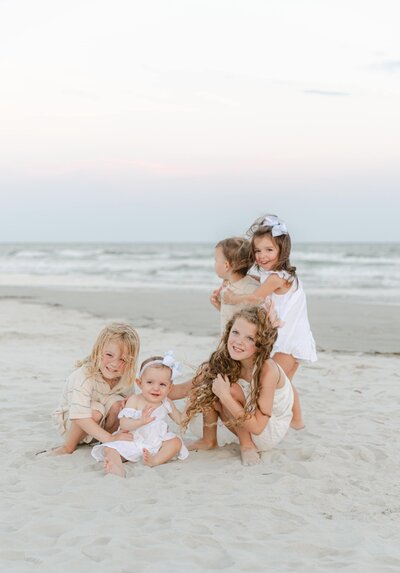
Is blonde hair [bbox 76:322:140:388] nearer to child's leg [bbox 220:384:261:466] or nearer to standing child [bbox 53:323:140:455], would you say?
standing child [bbox 53:323:140:455]

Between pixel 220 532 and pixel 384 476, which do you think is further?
pixel 384 476

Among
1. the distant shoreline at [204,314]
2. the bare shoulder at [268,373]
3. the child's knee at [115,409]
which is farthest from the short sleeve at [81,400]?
the distant shoreline at [204,314]

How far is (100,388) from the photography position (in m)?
4.44

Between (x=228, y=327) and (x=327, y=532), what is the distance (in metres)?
1.59

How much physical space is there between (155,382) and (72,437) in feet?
2.11

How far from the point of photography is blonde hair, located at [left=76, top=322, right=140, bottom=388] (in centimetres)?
438

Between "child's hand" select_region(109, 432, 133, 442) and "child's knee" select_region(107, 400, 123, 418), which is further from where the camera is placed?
"child's knee" select_region(107, 400, 123, 418)

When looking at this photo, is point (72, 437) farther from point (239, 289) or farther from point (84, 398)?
point (239, 289)

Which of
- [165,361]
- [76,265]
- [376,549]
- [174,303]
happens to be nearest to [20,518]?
[165,361]

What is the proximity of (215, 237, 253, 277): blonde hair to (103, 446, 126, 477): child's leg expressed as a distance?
5.39 feet

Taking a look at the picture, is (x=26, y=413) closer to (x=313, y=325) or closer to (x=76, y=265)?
(x=313, y=325)

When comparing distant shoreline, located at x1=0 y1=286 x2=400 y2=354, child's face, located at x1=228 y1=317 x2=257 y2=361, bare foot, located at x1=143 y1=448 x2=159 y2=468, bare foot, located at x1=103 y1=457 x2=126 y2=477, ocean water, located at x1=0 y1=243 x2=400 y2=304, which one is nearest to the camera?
bare foot, located at x1=103 y1=457 x2=126 y2=477

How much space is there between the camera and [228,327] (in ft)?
14.8

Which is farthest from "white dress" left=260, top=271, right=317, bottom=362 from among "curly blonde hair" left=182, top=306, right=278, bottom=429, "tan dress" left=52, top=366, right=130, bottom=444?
"tan dress" left=52, top=366, right=130, bottom=444
